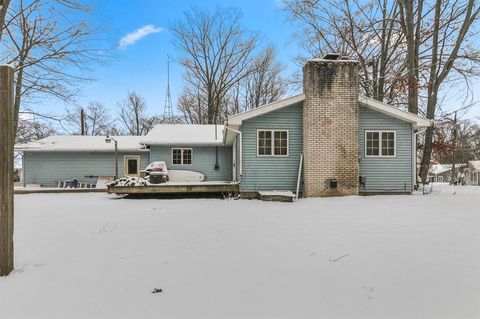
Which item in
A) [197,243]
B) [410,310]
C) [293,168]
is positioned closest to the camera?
[410,310]

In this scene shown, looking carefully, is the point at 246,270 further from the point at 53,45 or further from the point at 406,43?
the point at 406,43

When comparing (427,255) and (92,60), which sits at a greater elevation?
(92,60)

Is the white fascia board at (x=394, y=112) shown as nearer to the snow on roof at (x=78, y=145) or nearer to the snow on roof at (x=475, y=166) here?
the snow on roof at (x=78, y=145)

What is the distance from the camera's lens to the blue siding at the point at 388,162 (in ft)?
36.3

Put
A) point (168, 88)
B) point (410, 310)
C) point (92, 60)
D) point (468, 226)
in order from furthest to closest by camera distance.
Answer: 1. point (168, 88)
2. point (92, 60)
3. point (468, 226)
4. point (410, 310)

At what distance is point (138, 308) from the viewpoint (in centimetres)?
244

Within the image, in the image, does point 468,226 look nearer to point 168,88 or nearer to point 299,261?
point 299,261

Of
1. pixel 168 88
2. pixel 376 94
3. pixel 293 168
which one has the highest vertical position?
pixel 168 88

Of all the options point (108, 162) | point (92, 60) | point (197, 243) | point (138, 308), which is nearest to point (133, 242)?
point (197, 243)

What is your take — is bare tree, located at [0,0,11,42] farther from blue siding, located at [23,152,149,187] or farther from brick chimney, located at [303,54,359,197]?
blue siding, located at [23,152,149,187]

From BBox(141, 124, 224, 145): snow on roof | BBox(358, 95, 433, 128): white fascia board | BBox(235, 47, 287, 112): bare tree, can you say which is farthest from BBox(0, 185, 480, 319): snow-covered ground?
BBox(235, 47, 287, 112): bare tree

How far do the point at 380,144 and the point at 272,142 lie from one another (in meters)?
4.26

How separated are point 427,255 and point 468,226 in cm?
249

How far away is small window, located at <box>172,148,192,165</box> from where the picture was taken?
15.9 metres
